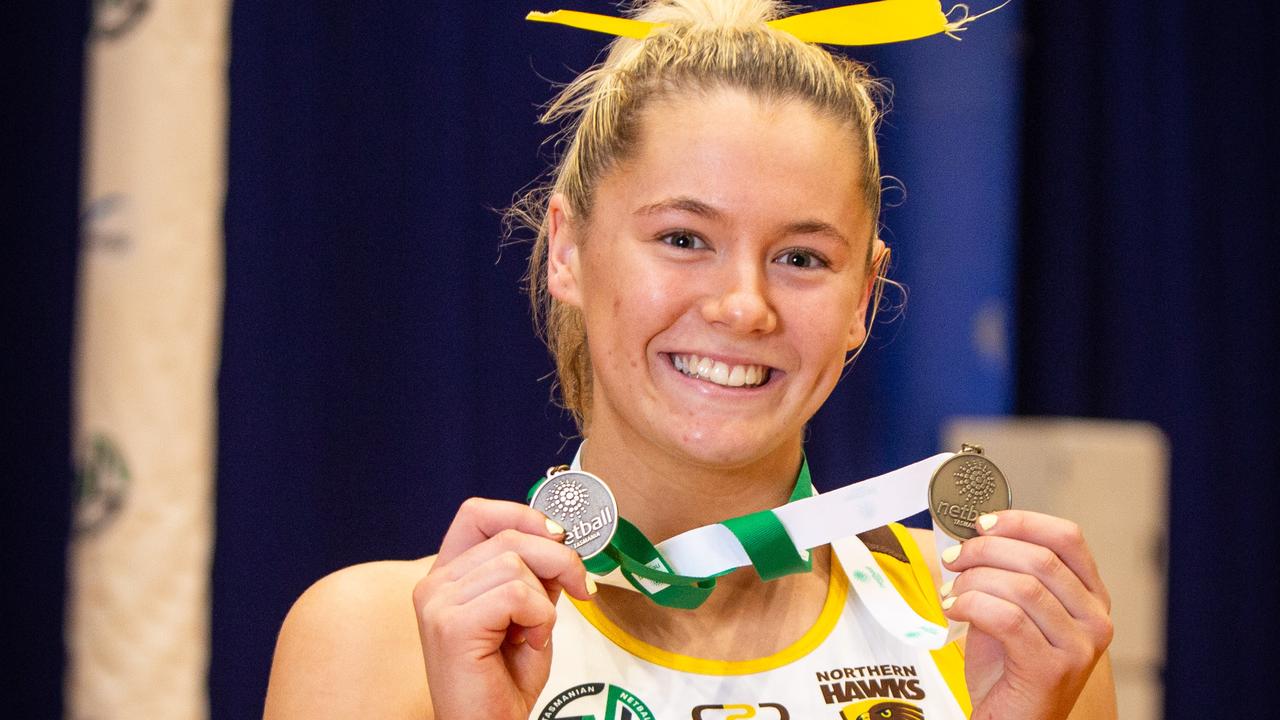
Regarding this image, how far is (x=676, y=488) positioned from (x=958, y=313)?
198cm

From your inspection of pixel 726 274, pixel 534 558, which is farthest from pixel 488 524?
pixel 726 274

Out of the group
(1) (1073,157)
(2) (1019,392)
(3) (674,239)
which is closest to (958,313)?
(2) (1019,392)

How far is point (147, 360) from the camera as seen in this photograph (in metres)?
2.39

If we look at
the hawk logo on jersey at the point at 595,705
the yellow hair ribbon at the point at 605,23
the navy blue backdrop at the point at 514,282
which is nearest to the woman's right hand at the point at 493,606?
the hawk logo on jersey at the point at 595,705

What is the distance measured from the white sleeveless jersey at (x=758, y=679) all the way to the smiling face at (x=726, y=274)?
0.23m

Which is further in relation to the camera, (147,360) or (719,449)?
(147,360)

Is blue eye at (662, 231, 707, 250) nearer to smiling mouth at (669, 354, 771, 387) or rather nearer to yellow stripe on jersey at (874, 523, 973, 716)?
smiling mouth at (669, 354, 771, 387)

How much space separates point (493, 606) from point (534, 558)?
6cm

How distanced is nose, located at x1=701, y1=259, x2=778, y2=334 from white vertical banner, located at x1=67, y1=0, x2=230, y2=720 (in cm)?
129

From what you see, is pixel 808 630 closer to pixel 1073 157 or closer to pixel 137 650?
pixel 137 650

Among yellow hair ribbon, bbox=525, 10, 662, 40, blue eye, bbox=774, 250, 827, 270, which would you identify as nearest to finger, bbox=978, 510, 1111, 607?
blue eye, bbox=774, 250, 827, 270

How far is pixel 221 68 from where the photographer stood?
2441mm

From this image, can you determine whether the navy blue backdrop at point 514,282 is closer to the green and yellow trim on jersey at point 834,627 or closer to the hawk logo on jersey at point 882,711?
the green and yellow trim on jersey at point 834,627

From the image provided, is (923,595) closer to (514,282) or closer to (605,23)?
(605,23)
